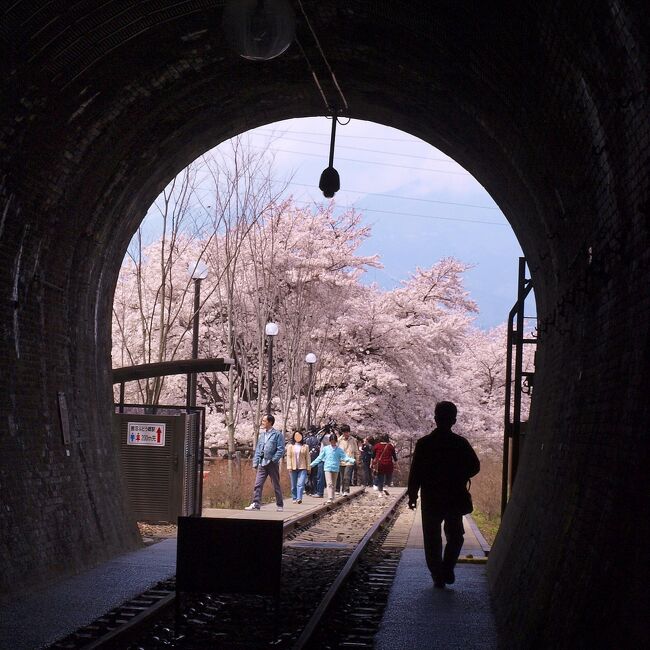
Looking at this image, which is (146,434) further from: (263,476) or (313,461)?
(313,461)

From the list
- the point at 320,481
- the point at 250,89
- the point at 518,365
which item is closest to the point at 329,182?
the point at 250,89

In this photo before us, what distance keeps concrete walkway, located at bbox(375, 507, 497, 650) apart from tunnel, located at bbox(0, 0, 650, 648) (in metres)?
0.30

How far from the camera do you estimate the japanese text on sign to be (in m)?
19.0

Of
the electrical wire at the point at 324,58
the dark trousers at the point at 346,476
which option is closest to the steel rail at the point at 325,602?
the electrical wire at the point at 324,58

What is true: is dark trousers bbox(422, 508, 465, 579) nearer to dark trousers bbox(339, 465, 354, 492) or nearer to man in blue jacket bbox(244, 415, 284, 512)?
man in blue jacket bbox(244, 415, 284, 512)

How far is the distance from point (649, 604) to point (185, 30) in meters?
8.14

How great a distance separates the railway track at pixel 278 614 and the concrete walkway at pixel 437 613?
184 millimetres

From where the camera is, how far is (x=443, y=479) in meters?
11.4

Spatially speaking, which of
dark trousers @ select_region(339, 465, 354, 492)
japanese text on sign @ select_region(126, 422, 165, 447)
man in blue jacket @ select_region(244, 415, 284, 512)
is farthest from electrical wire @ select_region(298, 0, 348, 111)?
dark trousers @ select_region(339, 465, 354, 492)

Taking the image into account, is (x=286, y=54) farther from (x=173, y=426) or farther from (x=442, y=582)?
(x=173, y=426)

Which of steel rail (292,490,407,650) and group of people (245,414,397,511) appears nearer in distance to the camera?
steel rail (292,490,407,650)

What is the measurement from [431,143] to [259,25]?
6643 mm

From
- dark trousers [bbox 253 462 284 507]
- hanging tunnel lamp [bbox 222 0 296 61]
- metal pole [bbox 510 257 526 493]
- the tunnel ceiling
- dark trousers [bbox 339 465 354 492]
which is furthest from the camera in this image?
dark trousers [bbox 339 465 354 492]

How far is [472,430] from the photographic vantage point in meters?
53.6
